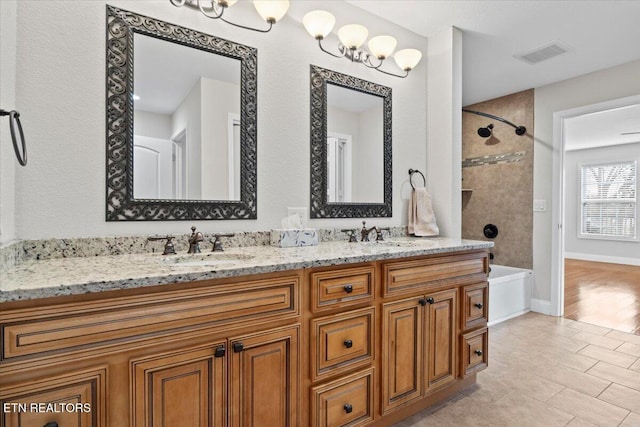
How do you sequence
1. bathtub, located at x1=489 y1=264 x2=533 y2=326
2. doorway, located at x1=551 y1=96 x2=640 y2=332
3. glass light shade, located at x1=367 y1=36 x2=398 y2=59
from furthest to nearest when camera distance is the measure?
doorway, located at x1=551 y1=96 x2=640 y2=332
bathtub, located at x1=489 y1=264 x2=533 y2=326
glass light shade, located at x1=367 y1=36 x2=398 y2=59

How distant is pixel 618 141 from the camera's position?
6379mm

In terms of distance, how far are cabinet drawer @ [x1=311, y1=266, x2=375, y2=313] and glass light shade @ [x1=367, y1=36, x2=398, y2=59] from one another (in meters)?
1.48

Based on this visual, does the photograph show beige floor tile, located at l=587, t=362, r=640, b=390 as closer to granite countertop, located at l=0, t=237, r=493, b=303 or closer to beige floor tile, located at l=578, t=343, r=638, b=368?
beige floor tile, located at l=578, t=343, r=638, b=368

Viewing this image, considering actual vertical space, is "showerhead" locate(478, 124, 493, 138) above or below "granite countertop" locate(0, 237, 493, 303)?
above

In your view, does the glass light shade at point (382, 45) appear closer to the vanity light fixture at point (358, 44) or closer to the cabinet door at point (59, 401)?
the vanity light fixture at point (358, 44)

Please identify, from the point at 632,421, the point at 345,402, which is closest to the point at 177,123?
the point at 345,402

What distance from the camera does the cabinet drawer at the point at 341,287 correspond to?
4.46 feet

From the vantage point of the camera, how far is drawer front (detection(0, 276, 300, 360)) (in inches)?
33.3

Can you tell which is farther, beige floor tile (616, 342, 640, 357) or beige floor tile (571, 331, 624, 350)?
beige floor tile (571, 331, 624, 350)

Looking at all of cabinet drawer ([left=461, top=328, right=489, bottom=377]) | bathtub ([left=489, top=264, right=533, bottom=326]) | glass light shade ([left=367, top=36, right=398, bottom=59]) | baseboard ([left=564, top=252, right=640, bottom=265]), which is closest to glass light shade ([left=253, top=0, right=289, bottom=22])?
glass light shade ([left=367, top=36, right=398, bottom=59])

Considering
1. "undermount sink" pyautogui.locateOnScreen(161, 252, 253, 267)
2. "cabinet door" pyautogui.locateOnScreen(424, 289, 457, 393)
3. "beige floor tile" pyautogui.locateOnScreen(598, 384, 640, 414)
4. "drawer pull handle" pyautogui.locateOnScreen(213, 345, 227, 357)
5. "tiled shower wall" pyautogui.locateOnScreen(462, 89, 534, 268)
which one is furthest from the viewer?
"tiled shower wall" pyautogui.locateOnScreen(462, 89, 534, 268)

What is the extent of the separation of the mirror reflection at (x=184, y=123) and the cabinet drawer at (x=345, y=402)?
1.03m

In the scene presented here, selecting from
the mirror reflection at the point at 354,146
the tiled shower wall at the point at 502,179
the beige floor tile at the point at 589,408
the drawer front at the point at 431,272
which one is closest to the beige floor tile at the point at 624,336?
the tiled shower wall at the point at 502,179

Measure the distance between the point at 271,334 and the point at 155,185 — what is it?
0.89 metres
